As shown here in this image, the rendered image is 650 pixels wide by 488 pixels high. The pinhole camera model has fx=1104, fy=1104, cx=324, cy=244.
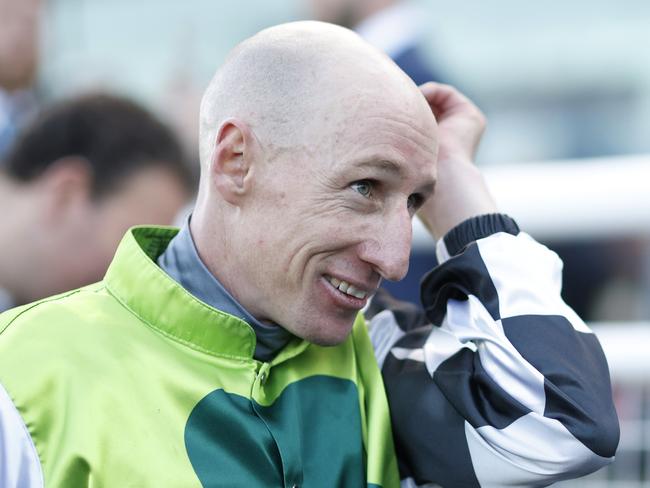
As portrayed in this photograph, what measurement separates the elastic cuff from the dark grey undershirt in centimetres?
34

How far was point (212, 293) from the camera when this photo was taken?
185 cm

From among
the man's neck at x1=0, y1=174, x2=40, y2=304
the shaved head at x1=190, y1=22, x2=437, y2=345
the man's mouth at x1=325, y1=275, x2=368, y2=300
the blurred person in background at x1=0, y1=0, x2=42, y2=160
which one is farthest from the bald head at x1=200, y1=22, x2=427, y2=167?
the blurred person in background at x1=0, y1=0, x2=42, y2=160

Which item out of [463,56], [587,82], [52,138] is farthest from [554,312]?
[463,56]

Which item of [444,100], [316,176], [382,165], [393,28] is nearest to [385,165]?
[382,165]

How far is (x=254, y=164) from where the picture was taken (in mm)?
1783

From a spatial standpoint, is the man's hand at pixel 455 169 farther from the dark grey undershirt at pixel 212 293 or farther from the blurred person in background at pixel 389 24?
the blurred person in background at pixel 389 24

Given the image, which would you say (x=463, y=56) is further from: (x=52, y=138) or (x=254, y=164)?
(x=254, y=164)

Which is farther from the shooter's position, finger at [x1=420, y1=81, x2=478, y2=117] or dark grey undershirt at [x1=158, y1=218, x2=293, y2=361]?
finger at [x1=420, y1=81, x2=478, y2=117]

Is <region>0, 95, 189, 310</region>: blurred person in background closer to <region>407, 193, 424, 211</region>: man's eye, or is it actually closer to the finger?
the finger

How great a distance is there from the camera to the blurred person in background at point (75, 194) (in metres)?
2.93

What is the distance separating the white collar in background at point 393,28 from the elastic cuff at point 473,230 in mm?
1785

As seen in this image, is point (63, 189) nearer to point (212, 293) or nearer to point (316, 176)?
point (212, 293)

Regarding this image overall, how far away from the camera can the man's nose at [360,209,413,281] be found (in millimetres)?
1734

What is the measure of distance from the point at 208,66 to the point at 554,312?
221 inches
